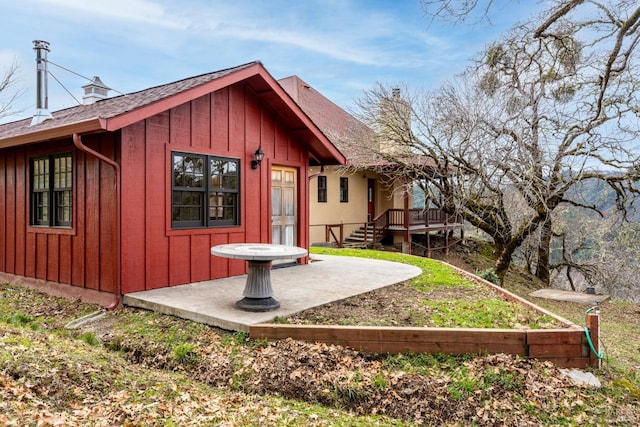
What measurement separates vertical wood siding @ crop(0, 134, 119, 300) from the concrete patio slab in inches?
36.0

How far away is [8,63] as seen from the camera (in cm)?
2245

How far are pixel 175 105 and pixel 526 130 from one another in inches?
397

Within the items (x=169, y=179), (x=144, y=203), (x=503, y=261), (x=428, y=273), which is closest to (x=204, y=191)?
(x=169, y=179)

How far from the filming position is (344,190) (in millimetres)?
19266

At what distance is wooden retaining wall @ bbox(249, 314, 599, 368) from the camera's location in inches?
178

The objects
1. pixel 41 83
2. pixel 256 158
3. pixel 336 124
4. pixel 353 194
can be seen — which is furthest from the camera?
pixel 336 124

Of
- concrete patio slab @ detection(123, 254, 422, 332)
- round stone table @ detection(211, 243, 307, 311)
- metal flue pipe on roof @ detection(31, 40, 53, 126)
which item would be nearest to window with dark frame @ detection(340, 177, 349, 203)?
concrete patio slab @ detection(123, 254, 422, 332)

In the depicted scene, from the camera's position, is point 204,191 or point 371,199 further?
point 371,199

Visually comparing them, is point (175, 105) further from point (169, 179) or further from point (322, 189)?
point (322, 189)

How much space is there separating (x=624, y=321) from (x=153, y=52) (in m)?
18.7

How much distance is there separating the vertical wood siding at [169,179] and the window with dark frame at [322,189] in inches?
342

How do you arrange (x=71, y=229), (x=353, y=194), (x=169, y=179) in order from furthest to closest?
(x=353, y=194) → (x=71, y=229) → (x=169, y=179)

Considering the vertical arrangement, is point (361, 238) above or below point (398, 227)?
below

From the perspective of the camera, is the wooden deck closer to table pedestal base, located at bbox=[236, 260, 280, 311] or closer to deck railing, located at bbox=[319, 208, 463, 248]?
deck railing, located at bbox=[319, 208, 463, 248]
